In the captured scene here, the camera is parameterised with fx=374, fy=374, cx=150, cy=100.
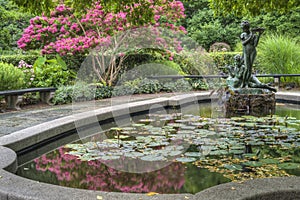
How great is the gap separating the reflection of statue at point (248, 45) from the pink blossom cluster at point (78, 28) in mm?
3813

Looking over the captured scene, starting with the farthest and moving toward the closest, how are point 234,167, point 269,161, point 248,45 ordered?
point 248,45
point 269,161
point 234,167

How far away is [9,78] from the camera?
9016mm

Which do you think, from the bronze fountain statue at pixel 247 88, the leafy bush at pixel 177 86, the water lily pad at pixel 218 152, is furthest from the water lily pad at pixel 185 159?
the leafy bush at pixel 177 86

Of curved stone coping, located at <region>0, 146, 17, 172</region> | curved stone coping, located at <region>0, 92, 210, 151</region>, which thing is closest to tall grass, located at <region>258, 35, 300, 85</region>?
curved stone coping, located at <region>0, 92, 210, 151</region>

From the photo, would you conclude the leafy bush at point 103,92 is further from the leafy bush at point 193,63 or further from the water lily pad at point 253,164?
the water lily pad at point 253,164

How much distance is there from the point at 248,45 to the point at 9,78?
5.64 m

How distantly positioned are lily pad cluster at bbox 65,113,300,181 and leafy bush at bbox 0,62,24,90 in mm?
4040

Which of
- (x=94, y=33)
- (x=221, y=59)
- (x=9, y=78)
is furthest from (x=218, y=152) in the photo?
(x=221, y=59)

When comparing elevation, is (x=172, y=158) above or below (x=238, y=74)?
below

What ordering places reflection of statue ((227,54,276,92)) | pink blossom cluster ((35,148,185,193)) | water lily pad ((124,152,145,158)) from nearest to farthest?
1. pink blossom cluster ((35,148,185,193))
2. water lily pad ((124,152,145,158))
3. reflection of statue ((227,54,276,92))

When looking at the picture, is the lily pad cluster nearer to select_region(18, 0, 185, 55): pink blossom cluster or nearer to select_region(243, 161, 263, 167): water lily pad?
select_region(243, 161, 263, 167): water lily pad

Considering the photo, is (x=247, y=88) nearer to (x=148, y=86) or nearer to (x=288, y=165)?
(x=288, y=165)

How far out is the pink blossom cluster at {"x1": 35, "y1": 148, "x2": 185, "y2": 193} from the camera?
3.47 meters

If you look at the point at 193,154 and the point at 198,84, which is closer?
the point at 193,154
